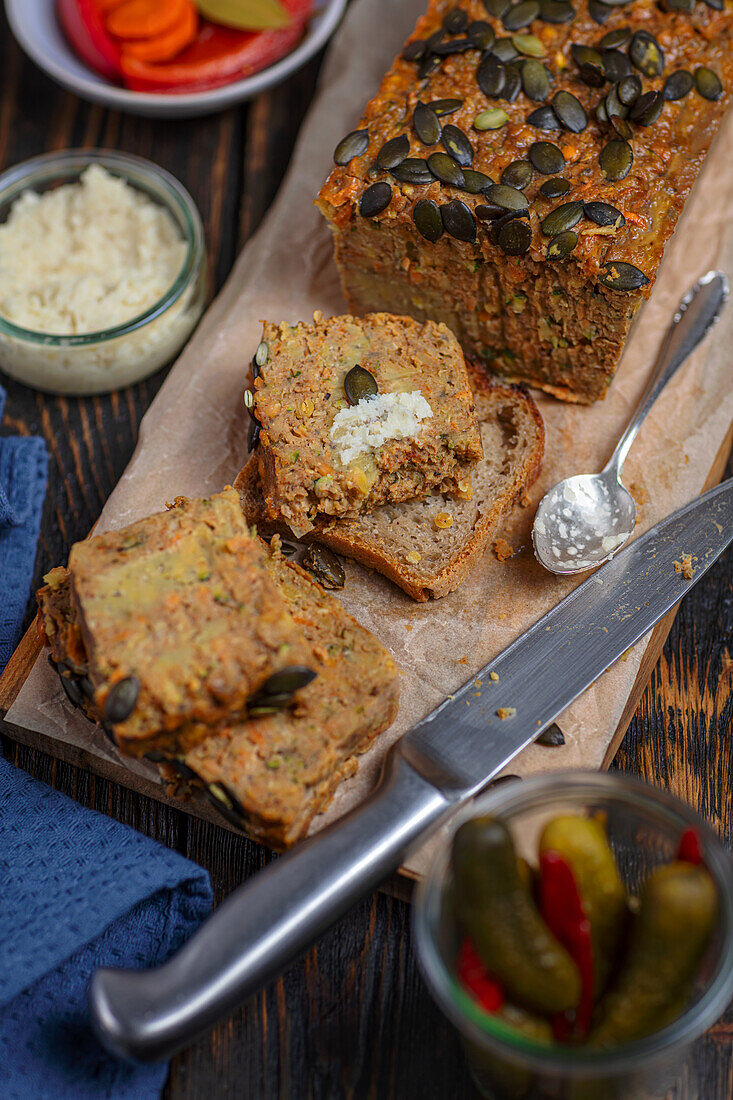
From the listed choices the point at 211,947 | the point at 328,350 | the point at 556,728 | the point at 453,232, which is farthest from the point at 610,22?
the point at 211,947

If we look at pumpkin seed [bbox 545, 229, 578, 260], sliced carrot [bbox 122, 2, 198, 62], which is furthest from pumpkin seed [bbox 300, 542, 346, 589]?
sliced carrot [bbox 122, 2, 198, 62]

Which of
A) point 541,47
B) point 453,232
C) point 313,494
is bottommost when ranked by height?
point 313,494

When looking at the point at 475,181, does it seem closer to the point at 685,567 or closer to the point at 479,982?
the point at 685,567

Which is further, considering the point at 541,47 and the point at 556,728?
the point at 541,47

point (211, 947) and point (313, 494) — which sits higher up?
point (313, 494)

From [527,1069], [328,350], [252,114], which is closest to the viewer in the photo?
[527,1069]

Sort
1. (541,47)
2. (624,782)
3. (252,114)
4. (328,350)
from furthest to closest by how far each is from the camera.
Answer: (252,114) → (541,47) → (328,350) → (624,782)

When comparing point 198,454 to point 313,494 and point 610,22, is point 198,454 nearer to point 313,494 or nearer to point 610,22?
point 313,494
